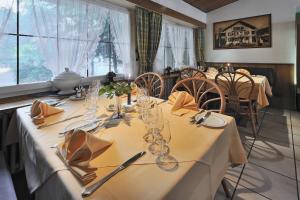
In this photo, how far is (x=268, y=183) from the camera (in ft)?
5.72

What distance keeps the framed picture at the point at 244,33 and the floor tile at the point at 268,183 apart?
139 inches

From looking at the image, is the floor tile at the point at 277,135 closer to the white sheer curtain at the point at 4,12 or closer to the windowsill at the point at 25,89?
the windowsill at the point at 25,89

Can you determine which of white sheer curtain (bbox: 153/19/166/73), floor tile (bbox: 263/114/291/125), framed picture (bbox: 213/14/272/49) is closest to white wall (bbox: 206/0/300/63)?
framed picture (bbox: 213/14/272/49)

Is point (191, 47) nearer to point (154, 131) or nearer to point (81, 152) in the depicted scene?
point (154, 131)

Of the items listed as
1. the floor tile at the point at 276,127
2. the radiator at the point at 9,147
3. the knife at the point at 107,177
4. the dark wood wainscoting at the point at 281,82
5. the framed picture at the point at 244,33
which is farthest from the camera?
the framed picture at the point at 244,33

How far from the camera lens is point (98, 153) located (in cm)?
86

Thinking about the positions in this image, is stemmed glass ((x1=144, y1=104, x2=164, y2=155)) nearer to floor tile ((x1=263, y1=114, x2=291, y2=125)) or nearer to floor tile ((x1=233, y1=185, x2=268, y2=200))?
floor tile ((x1=233, y1=185, x2=268, y2=200))

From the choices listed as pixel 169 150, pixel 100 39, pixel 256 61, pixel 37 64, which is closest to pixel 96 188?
pixel 169 150

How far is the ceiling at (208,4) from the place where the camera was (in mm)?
4416

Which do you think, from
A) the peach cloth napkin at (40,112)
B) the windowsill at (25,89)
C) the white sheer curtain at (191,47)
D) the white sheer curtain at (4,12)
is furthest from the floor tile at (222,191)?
the white sheer curtain at (191,47)

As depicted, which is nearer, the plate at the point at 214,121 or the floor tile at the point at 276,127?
the plate at the point at 214,121

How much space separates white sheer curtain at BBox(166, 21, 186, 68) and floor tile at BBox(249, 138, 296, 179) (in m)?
2.80

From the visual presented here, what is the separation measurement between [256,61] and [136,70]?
3.01 m

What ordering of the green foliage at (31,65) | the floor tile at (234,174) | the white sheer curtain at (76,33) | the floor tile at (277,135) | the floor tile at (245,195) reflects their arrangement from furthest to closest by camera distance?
the floor tile at (277,135)
the white sheer curtain at (76,33)
the green foliage at (31,65)
the floor tile at (234,174)
the floor tile at (245,195)
